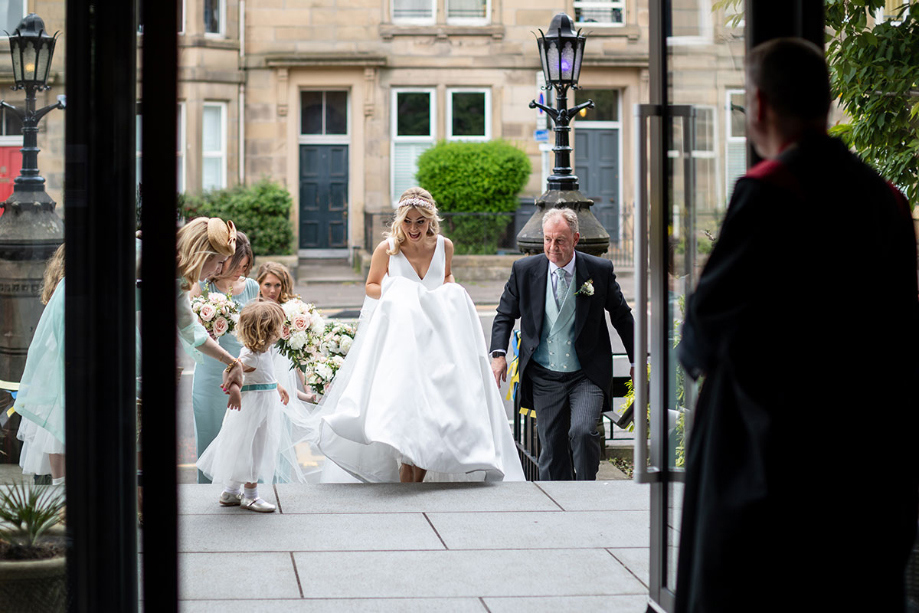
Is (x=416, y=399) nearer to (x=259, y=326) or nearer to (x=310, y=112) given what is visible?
(x=259, y=326)

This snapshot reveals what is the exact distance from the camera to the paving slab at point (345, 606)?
4.52 metres

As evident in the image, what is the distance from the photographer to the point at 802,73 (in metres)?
2.84

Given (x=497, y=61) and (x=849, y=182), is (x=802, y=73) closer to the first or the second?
(x=849, y=182)

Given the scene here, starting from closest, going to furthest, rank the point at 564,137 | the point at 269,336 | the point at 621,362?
1. the point at 269,336
2. the point at 564,137
3. the point at 621,362

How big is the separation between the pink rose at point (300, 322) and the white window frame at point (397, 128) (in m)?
19.1

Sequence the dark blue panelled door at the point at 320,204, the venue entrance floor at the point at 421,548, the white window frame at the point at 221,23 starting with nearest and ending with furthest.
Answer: the venue entrance floor at the point at 421,548
the white window frame at the point at 221,23
the dark blue panelled door at the point at 320,204

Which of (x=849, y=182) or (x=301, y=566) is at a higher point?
(x=849, y=182)

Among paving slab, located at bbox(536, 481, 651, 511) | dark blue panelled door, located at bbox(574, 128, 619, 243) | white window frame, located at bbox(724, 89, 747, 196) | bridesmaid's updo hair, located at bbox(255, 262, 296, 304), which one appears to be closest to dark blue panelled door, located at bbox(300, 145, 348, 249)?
dark blue panelled door, located at bbox(574, 128, 619, 243)

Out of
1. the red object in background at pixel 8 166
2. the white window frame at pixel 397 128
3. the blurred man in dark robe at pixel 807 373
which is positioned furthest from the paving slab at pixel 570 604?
the white window frame at pixel 397 128

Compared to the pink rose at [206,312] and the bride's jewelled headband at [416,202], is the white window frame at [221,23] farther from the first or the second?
the pink rose at [206,312]

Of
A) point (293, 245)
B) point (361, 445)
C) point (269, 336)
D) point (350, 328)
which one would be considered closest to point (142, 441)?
point (269, 336)

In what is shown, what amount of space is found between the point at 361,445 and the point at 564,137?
3.90 meters

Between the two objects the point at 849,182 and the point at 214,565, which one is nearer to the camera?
the point at 849,182

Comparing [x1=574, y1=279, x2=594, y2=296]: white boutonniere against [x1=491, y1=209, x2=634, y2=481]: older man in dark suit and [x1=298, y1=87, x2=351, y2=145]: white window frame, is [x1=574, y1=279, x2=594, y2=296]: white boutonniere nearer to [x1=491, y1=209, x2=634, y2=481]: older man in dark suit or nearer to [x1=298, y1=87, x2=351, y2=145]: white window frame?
[x1=491, y1=209, x2=634, y2=481]: older man in dark suit
